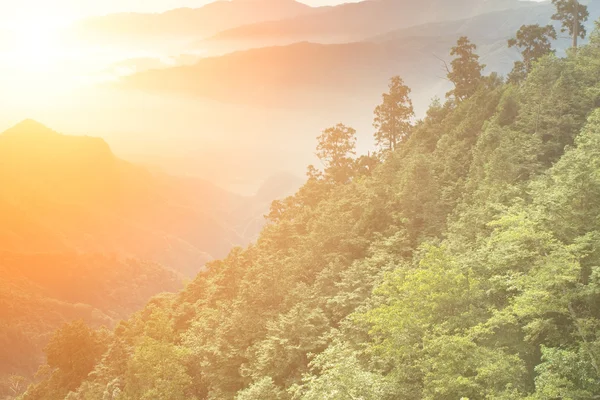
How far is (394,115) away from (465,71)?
54.6 ft

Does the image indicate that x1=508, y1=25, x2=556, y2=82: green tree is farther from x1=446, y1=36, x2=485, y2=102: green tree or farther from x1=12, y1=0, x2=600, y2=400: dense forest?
x1=446, y1=36, x2=485, y2=102: green tree

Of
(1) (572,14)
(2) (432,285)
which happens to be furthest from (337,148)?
(2) (432,285)

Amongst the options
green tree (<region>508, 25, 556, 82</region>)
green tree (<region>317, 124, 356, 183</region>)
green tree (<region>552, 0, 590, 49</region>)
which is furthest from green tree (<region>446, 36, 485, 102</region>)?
green tree (<region>317, 124, 356, 183</region>)

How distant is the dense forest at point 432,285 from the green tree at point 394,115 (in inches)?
44.8

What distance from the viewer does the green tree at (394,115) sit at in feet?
271

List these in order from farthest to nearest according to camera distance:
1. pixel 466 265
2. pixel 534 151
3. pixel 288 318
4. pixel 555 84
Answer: pixel 555 84 < pixel 534 151 < pixel 288 318 < pixel 466 265

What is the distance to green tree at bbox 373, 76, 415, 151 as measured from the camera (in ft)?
271

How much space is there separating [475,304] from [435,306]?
2.91 metres

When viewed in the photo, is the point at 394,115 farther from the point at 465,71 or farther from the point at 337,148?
the point at 465,71

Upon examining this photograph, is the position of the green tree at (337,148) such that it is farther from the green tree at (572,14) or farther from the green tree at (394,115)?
the green tree at (572,14)

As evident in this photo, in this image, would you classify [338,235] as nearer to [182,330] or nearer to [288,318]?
[288,318]

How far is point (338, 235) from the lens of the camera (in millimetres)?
49594

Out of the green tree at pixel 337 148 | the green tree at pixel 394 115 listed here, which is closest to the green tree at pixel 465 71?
the green tree at pixel 394 115

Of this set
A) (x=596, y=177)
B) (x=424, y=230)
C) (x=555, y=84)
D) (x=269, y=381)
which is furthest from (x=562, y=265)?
(x=555, y=84)
